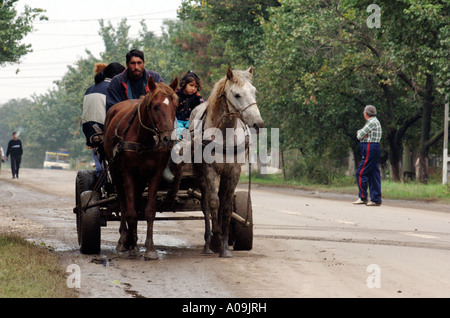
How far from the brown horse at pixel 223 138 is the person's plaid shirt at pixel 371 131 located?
9.33 metres

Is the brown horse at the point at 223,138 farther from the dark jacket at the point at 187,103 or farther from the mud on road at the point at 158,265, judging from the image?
the dark jacket at the point at 187,103

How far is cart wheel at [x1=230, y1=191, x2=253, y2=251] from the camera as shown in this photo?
32.4 ft

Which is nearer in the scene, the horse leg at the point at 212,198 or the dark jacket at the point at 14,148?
the horse leg at the point at 212,198

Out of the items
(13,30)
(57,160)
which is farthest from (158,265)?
(57,160)

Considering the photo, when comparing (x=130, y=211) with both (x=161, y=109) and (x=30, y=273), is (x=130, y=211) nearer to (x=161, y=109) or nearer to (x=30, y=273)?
(x=161, y=109)

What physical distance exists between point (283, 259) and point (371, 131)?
395 inches

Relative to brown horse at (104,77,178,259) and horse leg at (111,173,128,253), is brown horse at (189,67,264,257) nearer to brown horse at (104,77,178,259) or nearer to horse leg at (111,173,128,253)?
brown horse at (104,77,178,259)

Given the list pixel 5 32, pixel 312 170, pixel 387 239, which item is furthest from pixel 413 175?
pixel 387 239

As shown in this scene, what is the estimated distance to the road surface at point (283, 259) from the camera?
6.95 meters

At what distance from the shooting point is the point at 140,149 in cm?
926

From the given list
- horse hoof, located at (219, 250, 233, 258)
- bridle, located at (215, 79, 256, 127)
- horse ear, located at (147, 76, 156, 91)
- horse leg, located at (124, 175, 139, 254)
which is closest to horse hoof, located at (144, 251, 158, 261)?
horse leg, located at (124, 175, 139, 254)

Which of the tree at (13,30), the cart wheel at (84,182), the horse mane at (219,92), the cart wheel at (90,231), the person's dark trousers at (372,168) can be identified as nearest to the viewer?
the horse mane at (219,92)

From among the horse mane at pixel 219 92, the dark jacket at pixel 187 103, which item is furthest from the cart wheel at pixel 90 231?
the horse mane at pixel 219 92
